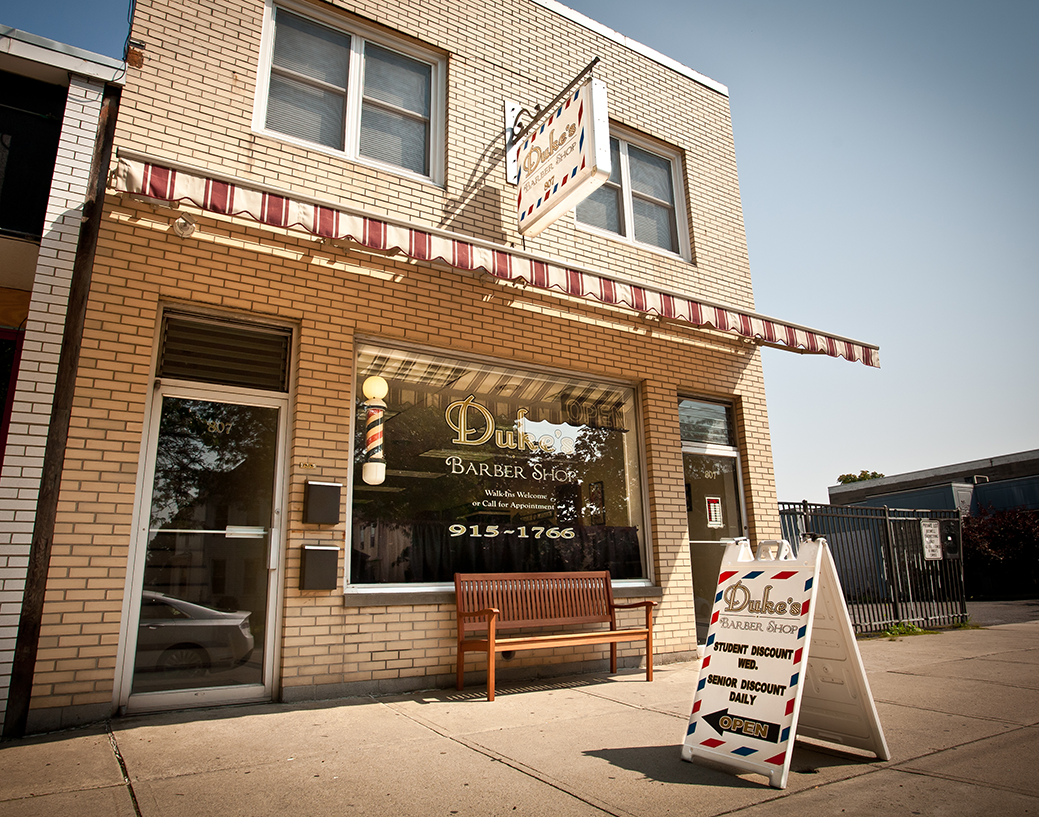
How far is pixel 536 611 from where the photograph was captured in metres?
6.43

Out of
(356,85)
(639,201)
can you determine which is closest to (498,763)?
(356,85)

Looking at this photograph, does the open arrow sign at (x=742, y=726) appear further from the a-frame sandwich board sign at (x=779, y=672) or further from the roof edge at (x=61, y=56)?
the roof edge at (x=61, y=56)

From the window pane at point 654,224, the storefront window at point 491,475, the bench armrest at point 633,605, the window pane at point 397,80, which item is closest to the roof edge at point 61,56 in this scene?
the window pane at point 397,80

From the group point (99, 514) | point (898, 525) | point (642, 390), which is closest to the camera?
point (99, 514)

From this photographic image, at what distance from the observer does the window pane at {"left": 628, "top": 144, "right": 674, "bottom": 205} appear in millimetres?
9078

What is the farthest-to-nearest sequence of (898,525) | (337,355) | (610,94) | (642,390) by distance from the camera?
(898,525) < (610,94) < (642,390) < (337,355)

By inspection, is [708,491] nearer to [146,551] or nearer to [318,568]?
[318,568]

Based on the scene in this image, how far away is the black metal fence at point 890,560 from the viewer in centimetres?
964

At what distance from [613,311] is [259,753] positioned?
222 inches

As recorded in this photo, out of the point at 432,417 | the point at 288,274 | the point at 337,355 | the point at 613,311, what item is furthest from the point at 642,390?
the point at 288,274

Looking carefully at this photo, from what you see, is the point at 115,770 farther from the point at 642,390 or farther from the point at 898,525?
the point at 898,525

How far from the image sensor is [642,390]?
8078 mm

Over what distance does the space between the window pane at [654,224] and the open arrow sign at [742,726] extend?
6375 mm

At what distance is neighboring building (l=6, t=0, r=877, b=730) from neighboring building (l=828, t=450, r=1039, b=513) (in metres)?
16.7
